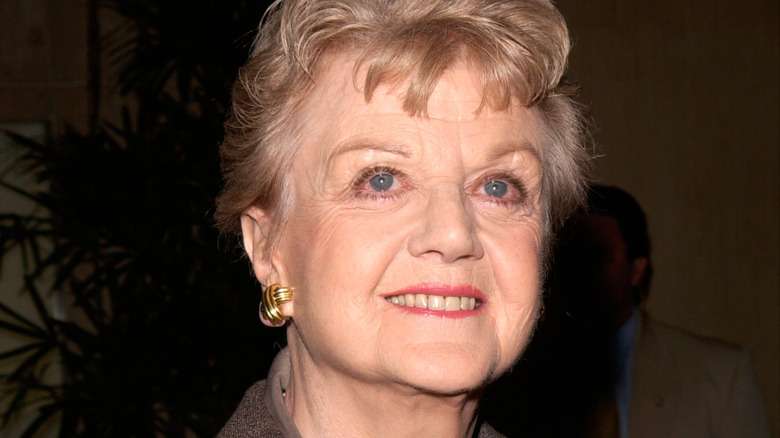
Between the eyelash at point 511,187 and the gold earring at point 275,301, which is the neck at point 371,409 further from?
the eyelash at point 511,187

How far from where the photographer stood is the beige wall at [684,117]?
518 centimetres

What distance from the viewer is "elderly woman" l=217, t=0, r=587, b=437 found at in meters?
1.52

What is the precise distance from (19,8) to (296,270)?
4.35 metres

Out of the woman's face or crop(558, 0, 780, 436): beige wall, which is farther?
crop(558, 0, 780, 436): beige wall

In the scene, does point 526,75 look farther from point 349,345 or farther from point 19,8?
point 19,8

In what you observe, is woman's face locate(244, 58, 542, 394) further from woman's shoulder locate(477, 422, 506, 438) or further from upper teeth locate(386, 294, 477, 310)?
woman's shoulder locate(477, 422, 506, 438)

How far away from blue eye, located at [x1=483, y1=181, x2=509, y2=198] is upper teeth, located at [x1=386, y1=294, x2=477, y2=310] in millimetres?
212

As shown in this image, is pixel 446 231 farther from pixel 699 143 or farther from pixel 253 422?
pixel 699 143

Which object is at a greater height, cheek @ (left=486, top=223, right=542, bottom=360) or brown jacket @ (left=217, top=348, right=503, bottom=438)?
cheek @ (left=486, top=223, right=542, bottom=360)

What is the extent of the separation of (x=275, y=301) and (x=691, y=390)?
230 cm

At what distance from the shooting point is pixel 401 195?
61.0 inches

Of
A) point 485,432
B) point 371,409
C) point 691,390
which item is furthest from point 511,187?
point 691,390

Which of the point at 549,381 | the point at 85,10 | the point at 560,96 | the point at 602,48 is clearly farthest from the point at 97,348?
the point at 602,48

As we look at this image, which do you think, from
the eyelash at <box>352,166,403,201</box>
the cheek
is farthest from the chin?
the eyelash at <box>352,166,403,201</box>
